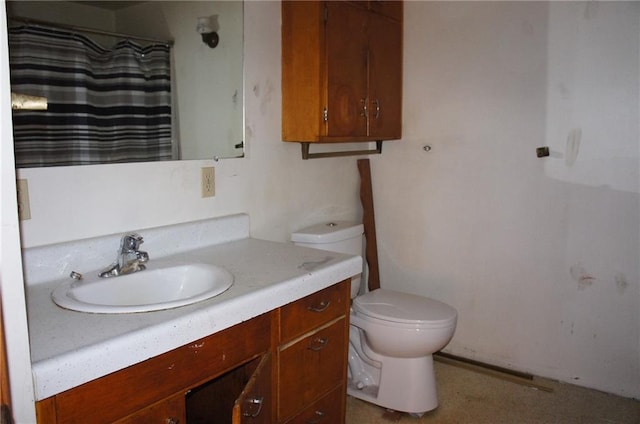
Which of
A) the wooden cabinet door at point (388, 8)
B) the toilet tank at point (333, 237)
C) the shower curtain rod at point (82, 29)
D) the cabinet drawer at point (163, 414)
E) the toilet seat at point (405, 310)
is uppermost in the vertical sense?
the wooden cabinet door at point (388, 8)

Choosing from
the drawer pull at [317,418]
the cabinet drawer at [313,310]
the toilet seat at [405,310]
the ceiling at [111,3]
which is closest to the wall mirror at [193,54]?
the ceiling at [111,3]

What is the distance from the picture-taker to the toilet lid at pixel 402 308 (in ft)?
7.25

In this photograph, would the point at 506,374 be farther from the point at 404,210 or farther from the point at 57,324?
the point at 57,324

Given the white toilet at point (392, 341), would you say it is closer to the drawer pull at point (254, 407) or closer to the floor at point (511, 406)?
the floor at point (511, 406)

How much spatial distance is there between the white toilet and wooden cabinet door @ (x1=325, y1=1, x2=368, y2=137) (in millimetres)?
479

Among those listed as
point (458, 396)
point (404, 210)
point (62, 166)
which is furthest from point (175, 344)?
point (404, 210)

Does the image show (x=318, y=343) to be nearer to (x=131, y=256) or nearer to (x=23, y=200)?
(x=131, y=256)

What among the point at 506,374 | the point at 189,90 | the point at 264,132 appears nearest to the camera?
the point at 189,90

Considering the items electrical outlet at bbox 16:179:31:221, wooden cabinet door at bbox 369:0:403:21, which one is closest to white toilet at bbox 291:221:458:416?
wooden cabinet door at bbox 369:0:403:21

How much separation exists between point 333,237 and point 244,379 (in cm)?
95

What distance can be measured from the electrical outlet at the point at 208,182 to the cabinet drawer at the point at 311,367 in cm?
67

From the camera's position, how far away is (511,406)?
7.73 ft

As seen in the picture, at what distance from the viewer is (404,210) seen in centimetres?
287

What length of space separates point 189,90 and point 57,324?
3.47 ft
